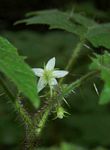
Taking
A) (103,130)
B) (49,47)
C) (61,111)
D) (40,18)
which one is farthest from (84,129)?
(61,111)

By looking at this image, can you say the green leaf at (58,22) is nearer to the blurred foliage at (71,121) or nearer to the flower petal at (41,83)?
the flower petal at (41,83)

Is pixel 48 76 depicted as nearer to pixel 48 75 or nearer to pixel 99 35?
pixel 48 75

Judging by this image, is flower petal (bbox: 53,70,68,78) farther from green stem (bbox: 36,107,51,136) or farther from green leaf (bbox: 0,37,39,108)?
green leaf (bbox: 0,37,39,108)

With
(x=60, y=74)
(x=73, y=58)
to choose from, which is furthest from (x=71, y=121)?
(x=60, y=74)

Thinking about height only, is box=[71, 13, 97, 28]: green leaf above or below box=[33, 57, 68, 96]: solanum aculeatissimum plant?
below

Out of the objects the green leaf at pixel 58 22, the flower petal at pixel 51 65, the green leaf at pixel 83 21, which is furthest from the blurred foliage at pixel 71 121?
the flower petal at pixel 51 65

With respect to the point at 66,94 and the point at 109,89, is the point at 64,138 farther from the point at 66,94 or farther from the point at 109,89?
the point at 109,89

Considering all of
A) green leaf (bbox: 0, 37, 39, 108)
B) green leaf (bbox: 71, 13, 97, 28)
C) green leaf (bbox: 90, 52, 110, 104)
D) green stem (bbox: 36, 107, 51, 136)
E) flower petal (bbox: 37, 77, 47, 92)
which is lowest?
green leaf (bbox: 71, 13, 97, 28)

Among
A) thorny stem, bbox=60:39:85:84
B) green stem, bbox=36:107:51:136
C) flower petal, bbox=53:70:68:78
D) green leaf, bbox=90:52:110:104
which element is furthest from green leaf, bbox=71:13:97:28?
green stem, bbox=36:107:51:136
